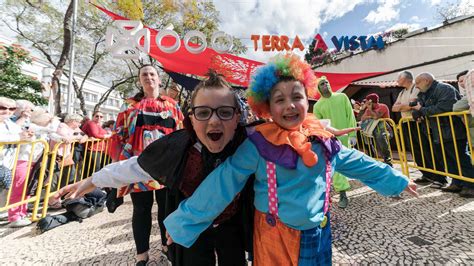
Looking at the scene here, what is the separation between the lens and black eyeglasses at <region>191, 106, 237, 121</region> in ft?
3.74

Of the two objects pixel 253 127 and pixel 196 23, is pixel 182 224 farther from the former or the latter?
pixel 196 23

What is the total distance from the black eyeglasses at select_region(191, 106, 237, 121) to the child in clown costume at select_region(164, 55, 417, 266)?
0.52 ft

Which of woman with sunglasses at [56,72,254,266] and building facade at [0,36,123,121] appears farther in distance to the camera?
building facade at [0,36,123,121]

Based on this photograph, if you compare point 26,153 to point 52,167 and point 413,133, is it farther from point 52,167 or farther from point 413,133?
point 413,133

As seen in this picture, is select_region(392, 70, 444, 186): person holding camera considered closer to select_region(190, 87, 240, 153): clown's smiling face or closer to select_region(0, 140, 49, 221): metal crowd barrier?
select_region(190, 87, 240, 153): clown's smiling face

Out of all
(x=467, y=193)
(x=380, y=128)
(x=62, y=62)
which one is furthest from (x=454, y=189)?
(x=62, y=62)

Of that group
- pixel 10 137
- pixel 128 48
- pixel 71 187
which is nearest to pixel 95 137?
pixel 10 137

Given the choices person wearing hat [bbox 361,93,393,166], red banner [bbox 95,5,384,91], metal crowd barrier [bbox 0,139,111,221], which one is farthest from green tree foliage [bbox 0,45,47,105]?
person wearing hat [bbox 361,93,393,166]

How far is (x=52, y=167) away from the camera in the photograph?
Answer: 341cm

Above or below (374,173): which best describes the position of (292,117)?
above

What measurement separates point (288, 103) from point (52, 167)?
12.2 ft

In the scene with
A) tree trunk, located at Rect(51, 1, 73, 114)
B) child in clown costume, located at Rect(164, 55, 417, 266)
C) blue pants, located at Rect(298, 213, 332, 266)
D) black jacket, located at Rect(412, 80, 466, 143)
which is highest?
tree trunk, located at Rect(51, 1, 73, 114)

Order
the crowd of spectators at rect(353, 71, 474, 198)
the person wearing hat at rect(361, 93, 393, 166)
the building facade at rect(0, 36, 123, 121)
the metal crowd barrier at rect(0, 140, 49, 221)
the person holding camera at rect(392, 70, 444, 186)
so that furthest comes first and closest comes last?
the building facade at rect(0, 36, 123, 121) < the person wearing hat at rect(361, 93, 393, 166) < the person holding camera at rect(392, 70, 444, 186) < the crowd of spectators at rect(353, 71, 474, 198) < the metal crowd barrier at rect(0, 140, 49, 221)

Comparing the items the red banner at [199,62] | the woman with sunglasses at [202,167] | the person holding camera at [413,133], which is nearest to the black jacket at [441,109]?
the person holding camera at [413,133]
